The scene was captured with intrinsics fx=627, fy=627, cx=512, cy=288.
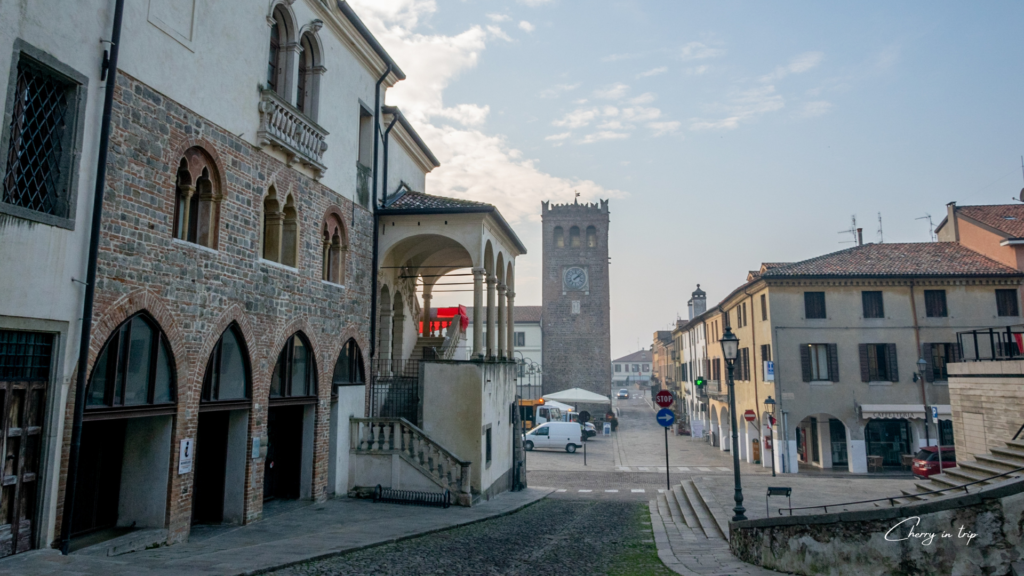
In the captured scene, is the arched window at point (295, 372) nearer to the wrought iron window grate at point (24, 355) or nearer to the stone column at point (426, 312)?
the wrought iron window grate at point (24, 355)

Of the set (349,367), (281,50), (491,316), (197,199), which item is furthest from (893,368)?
(197,199)

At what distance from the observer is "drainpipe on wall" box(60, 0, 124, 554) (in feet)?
25.3

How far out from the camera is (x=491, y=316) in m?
19.4

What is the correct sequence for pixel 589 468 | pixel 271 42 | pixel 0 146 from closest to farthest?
pixel 0 146 → pixel 271 42 → pixel 589 468

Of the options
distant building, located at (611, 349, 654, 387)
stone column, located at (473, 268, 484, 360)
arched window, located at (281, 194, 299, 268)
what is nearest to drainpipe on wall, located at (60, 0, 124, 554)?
arched window, located at (281, 194, 299, 268)

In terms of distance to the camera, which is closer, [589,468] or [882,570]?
[882,570]

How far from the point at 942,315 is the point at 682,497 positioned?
707 inches

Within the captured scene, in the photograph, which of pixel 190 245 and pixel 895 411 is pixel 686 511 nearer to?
pixel 190 245

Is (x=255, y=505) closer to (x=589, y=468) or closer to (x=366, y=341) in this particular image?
(x=366, y=341)

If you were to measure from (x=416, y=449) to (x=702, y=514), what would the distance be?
686 cm

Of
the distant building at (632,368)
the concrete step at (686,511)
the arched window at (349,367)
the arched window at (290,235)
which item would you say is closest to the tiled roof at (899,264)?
the concrete step at (686,511)

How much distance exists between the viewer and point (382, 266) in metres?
17.8

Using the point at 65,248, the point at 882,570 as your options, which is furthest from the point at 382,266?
the point at 882,570

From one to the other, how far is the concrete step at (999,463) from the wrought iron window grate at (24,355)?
13.3 meters
